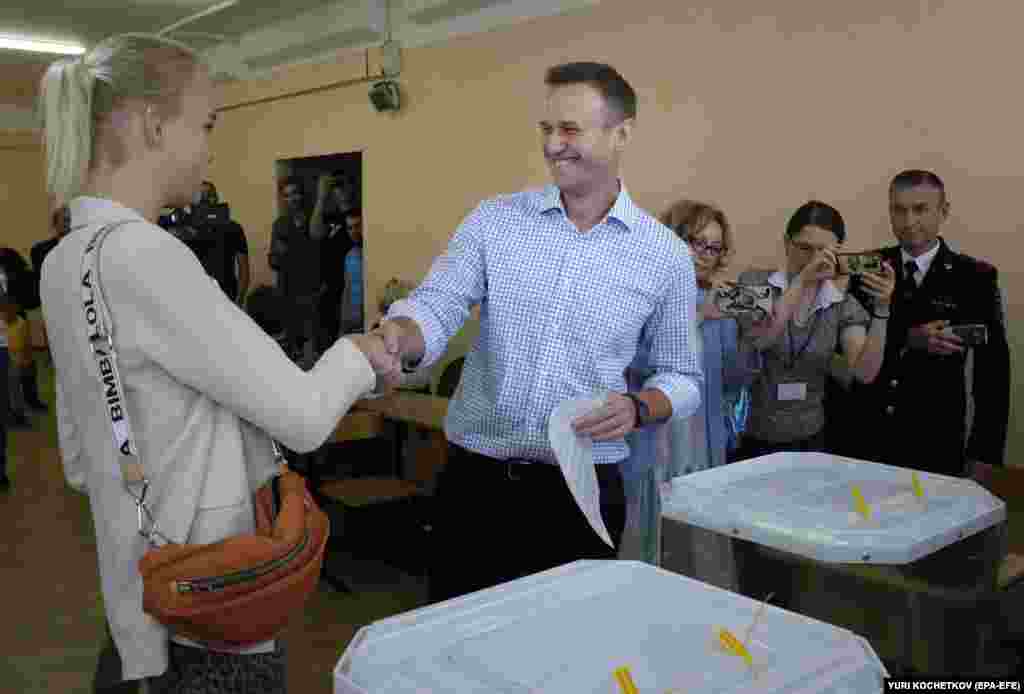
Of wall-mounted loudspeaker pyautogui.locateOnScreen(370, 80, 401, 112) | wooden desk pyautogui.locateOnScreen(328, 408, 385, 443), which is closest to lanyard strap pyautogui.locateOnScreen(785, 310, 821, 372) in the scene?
wooden desk pyautogui.locateOnScreen(328, 408, 385, 443)

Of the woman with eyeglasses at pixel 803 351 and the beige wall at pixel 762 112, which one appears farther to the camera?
the beige wall at pixel 762 112

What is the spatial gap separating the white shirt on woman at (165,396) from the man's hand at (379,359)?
0.79 ft

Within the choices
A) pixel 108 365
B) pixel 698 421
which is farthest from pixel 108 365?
pixel 698 421

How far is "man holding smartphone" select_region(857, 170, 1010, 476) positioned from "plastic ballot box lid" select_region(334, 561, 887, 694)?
211 cm

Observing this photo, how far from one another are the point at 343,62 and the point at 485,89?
1966 mm

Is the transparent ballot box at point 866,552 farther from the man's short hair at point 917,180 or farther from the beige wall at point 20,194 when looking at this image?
the beige wall at point 20,194

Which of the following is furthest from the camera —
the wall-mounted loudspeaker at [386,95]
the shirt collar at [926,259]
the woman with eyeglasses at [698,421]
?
the wall-mounted loudspeaker at [386,95]

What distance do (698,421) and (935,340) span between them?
85 centimetres

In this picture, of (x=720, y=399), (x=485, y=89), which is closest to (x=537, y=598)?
(x=720, y=399)

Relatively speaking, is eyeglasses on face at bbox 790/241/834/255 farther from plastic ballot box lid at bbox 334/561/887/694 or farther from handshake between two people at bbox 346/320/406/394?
plastic ballot box lid at bbox 334/561/887/694

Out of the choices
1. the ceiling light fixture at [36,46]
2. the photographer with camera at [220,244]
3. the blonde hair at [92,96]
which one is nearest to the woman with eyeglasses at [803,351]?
the blonde hair at [92,96]

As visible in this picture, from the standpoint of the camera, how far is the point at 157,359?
44.1 inches

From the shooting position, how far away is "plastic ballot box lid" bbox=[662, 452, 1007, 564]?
154 centimetres

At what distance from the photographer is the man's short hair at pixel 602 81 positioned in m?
2.00
